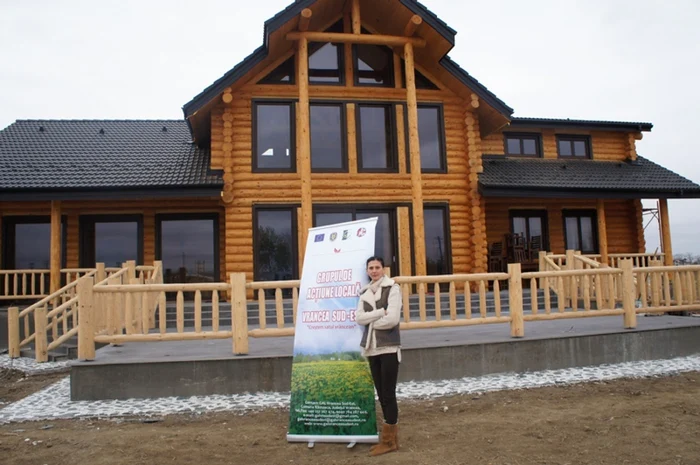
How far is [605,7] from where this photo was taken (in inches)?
930

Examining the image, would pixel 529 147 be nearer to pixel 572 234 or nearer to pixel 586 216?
pixel 586 216

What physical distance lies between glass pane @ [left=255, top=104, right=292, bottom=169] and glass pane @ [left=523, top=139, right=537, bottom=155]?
8600mm

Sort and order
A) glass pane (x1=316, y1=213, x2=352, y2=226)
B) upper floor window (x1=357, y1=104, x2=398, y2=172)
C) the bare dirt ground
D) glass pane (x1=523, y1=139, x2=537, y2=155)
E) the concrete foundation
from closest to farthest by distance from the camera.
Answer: the bare dirt ground, the concrete foundation, glass pane (x1=316, y1=213, x2=352, y2=226), upper floor window (x1=357, y1=104, x2=398, y2=172), glass pane (x1=523, y1=139, x2=537, y2=155)

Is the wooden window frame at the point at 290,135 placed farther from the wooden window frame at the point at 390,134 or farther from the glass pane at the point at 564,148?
the glass pane at the point at 564,148

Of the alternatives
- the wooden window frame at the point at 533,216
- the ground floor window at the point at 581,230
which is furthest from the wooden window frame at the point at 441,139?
the ground floor window at the point at 581,230

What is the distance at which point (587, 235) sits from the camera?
17312 mm

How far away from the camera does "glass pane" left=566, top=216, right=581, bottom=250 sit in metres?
17.1

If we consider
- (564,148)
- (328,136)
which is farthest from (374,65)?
(564,148)

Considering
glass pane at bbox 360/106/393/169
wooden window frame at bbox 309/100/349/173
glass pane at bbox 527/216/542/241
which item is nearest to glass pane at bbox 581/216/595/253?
glass pane at bbox 527/216/542/241

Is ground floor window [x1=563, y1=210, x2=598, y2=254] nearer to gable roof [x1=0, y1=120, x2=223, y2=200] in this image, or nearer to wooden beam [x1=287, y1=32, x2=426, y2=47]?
wooden beam [x1=287, y1=32, x2=426, y2=47]

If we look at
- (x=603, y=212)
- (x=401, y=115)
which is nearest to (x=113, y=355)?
(x=401, y=115)

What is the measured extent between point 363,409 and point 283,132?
966 centimetres

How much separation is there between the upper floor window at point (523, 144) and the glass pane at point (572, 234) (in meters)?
2.43

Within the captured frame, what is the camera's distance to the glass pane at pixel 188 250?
46.9 feet
